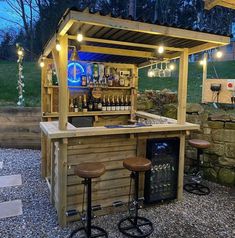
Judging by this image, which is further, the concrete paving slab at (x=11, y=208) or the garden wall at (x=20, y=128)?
the garden wall at (x=20, y=128)

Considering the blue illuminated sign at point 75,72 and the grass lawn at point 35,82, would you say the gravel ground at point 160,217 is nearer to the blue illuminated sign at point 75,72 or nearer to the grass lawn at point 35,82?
the blue illuminated sign at point 75,72

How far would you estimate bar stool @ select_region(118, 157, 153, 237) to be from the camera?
277cm

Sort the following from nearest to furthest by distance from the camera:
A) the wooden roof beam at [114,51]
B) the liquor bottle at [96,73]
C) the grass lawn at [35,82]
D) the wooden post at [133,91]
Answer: the wooden roof beam at [114,51] → the liquor bottle at [96,73] → the wooden post at [133,91] → the grass lawn at [35,82]

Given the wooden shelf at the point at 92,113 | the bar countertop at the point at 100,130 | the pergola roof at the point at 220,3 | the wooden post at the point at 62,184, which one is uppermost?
the pergola roof at the point at 220,3

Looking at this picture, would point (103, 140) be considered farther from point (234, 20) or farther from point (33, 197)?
point (234, 20)

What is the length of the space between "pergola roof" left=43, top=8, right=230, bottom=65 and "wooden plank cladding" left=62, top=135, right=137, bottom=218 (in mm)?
1258

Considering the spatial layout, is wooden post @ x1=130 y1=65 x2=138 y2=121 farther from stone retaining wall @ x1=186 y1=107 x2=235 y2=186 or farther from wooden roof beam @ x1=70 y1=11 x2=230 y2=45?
wooden roof beam @ x1=70 y1=11 x2=230 y2=45

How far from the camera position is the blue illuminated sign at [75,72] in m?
4.18

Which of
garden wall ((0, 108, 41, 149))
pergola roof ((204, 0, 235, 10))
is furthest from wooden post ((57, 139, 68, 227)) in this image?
garden wall ((0, 108, 41, 149))

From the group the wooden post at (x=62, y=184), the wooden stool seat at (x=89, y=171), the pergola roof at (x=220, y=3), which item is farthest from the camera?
the pergola roof at (x=220, y=3)

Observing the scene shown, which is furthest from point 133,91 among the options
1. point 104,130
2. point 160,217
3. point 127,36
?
point 160,217

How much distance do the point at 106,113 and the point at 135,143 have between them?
4.59 ft

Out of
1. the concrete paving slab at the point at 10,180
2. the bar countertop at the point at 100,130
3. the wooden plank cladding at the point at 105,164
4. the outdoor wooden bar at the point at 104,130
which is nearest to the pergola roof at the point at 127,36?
the outdoor wooden bar at the point at 104,130

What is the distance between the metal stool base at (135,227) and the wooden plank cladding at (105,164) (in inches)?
14.0
